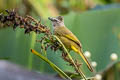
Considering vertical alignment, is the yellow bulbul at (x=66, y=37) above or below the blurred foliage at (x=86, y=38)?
below

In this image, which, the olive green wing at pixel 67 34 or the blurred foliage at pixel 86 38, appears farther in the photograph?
the blurred foliage at pixel 86 38

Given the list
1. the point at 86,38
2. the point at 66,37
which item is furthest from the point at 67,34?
the point at 86,38

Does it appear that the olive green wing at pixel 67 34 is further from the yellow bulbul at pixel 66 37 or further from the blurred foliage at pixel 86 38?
the blurred foliage at pixel 86 38

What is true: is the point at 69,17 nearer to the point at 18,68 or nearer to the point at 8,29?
the point at 8,29

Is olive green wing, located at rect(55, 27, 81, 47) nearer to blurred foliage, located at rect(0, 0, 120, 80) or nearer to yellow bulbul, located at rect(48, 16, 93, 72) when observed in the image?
yellow bulbul, located at rect(48, 16, 93, 72)

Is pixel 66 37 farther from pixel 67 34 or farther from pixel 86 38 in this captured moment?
pixel 86 38

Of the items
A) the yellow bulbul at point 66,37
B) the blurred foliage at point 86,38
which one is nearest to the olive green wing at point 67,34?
the yellow bulbul at point 66,37

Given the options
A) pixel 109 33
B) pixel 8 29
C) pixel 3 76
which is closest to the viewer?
pixel 3 76

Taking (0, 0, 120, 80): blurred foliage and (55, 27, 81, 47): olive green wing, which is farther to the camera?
(0, 0, 120, 80): blurred foliage

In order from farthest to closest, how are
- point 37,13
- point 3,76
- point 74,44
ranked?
point 37,13, point 74,44, point 3,76

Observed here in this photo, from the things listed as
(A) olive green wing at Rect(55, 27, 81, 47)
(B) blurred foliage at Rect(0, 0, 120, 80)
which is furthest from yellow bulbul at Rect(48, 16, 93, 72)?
(B) blurred foliage at Rect(0, 0, 120, 80)

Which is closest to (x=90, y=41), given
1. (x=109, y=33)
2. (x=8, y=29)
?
(x=109, y=33)
